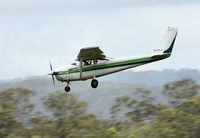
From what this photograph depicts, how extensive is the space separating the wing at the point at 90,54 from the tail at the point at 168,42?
420cm

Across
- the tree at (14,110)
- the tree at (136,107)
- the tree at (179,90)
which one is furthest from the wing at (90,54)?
the tree at (179,90)

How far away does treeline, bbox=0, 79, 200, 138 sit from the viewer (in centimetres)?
4862

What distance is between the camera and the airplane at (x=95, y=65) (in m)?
26.4

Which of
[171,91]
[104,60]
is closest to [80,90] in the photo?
[171,91]

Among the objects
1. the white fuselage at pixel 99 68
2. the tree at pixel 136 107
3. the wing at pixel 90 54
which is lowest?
the tree at pixel 136 107

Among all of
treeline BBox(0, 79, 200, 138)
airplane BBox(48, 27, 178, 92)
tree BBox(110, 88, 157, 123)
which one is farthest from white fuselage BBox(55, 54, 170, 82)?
tree BBox(110, 88, 157, 123)

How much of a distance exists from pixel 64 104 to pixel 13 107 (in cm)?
701

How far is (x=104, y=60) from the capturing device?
27.2 meters

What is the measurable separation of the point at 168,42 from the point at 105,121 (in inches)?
1044

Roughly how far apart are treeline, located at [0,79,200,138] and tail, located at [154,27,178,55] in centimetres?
1929

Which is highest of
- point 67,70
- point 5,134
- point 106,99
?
point 67,70

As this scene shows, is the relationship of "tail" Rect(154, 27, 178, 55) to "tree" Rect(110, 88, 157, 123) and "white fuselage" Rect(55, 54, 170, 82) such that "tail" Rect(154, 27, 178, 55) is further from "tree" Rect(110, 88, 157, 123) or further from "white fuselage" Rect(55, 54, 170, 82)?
"tree" Rect(110, 88, 157, 123)

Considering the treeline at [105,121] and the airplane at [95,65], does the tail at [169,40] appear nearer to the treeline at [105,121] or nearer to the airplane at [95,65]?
the airplane at [95,65]

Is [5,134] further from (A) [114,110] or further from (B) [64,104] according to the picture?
(A) [114,110]
